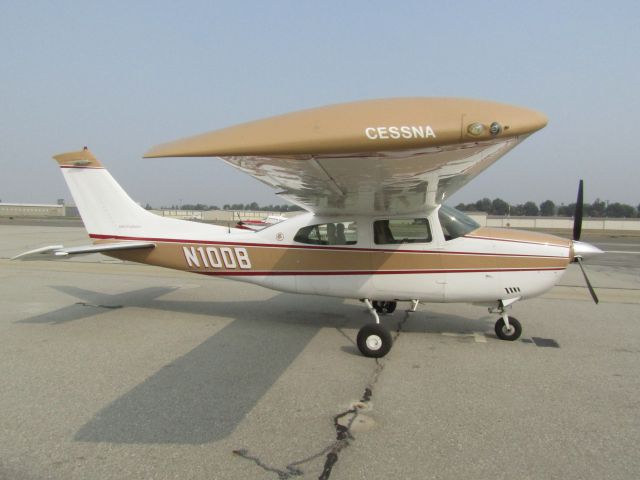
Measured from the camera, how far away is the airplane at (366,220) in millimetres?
2572

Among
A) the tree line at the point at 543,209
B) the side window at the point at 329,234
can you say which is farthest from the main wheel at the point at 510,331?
the tree line at the point at 543,209

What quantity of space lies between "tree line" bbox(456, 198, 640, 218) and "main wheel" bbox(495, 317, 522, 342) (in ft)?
284

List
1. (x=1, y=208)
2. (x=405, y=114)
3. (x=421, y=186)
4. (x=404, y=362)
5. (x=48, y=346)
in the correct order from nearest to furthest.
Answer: (x=405, y=114) < (x=421, y=186) < (x=404, y=362) < (x=48, y=346) < (x=1, y=208)

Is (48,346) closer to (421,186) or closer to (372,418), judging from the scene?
(372,418)

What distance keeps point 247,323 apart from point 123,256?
7.90ft

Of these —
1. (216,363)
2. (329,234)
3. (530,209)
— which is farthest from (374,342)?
(530,209)

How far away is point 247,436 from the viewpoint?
317cm

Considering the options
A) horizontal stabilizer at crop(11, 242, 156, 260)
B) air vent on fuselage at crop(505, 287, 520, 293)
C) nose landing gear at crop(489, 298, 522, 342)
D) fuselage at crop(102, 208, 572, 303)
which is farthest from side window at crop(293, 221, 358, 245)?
horizontal stabilizer at crop(11, 242, 156, 260)

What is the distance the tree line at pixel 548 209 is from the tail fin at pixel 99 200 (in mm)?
87254

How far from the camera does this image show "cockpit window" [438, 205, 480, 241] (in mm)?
5676

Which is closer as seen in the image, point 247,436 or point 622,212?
point 247,436

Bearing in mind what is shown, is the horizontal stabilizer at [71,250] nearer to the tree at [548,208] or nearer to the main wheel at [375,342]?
the main wheel at [375,342]

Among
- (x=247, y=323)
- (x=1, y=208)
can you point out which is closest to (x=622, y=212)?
(x=247, y=323)

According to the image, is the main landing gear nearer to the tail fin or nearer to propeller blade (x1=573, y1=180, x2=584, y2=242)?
propeller blade (x1=573, y1=180, x2=584, y2=242)
